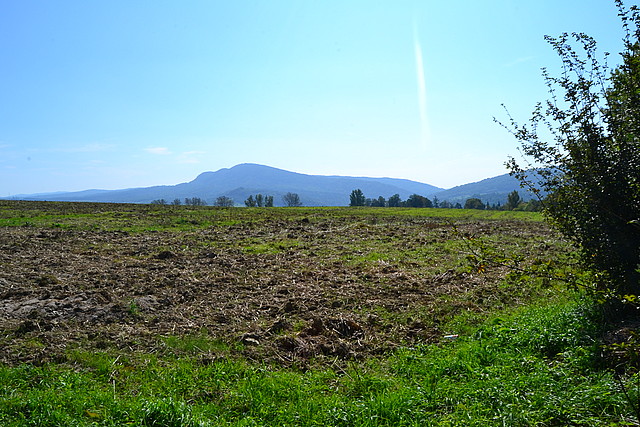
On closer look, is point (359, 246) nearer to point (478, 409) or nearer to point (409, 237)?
point (409, 237)

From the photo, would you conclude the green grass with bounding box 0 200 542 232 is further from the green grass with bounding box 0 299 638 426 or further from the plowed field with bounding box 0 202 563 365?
the green grass with bounding box 0 299 638 426

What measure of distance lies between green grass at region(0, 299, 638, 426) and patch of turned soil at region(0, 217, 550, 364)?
66 cm

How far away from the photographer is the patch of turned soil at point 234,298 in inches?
287

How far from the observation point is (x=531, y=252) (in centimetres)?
1739

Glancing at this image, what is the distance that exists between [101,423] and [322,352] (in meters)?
3.70

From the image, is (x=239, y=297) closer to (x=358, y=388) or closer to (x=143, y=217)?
(x=358, y=388)

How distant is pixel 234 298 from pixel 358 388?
5.60 meters

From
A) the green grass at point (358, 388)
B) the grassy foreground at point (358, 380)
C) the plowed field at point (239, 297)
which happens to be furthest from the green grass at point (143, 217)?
the green grass at point (358, 388)

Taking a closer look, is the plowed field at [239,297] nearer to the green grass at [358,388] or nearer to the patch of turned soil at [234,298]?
the patch of turned soil at [234,298]

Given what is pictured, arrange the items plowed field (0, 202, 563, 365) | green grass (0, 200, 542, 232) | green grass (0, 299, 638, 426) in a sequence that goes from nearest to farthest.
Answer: green grass (0, 299, 638, 426) → plowed field (0, 202, 563, 365) → green grass (0, 200, 542, 232)

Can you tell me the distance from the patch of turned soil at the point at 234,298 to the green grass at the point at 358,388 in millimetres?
658

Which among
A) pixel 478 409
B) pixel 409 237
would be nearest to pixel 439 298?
pixel 478 409

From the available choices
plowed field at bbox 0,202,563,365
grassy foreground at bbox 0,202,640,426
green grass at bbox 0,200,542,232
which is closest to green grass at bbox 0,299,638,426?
grassy foreground at bbox 0,202,640,426

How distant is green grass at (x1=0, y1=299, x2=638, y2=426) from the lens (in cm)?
461
